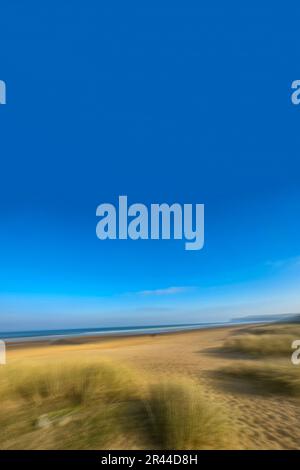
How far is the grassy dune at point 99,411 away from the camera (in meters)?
5.47

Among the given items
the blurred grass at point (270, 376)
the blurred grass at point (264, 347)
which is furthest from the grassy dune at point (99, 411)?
the blurred grass at point (264, 347)

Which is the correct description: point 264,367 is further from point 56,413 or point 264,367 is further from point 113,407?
point 56,413

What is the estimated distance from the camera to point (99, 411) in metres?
6.96

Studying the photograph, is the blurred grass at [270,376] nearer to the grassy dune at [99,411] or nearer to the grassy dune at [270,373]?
the grassy dune at [270,373]

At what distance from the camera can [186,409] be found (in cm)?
578

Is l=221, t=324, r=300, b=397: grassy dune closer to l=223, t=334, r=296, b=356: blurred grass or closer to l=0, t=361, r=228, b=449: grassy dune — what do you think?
l=223, t=334, r=296, b=356: blurred grass

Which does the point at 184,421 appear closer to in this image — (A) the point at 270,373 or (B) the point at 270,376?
(B) the point at 270,376

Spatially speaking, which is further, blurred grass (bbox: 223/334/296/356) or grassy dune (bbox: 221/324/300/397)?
blurred grass (bbox: 223/334/296/356)

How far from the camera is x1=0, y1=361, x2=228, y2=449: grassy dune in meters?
5.47

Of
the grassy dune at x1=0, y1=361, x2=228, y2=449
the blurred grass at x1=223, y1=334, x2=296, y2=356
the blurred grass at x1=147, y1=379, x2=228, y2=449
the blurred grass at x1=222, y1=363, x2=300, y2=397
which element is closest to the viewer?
the blurred grass at x1=147, y1=379, x2=228, y2=449

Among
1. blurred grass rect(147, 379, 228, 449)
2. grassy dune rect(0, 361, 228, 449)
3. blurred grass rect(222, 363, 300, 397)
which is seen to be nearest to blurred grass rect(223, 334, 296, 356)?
blurred grass rect(222, 363, 300, 397)

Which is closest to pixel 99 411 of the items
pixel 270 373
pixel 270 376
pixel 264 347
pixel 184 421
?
pixel 184 421

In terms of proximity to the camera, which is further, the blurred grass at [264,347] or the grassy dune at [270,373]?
the blurred grass at [264,347]
